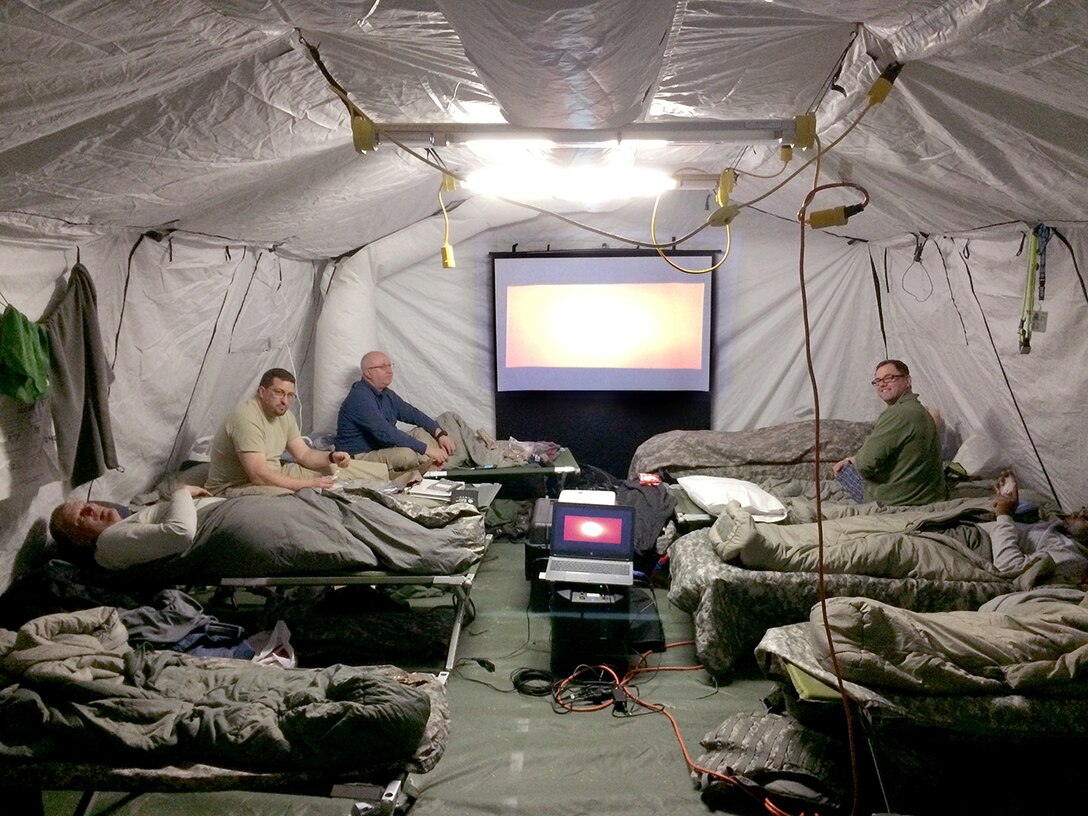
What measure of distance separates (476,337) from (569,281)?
0.79m

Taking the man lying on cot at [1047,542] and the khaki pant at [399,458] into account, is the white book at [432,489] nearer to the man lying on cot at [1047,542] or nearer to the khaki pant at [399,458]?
the khaki pant at [399,458]

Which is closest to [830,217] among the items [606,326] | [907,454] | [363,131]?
[363,131]

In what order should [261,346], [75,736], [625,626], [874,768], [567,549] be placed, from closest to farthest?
[75,736] < [874,768] < [625,626] < [567,549] < [261,346]

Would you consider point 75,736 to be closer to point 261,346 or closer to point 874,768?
point 874,768

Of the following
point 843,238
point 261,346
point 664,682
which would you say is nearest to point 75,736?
point 664,682

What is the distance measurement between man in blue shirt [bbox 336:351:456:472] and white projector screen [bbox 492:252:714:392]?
95cm

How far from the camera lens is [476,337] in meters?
5.50

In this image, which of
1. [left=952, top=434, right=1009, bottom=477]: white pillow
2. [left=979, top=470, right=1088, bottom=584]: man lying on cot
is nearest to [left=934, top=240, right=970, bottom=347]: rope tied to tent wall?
[left=952, top=434, right=1009, bottom=477]: white pillow

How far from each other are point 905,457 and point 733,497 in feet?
2.87

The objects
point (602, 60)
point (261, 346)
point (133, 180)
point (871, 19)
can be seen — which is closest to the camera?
point (602, 60)

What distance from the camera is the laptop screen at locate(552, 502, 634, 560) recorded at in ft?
9.87

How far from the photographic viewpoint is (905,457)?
3.74m

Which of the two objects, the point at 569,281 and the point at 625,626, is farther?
the point at 569,281

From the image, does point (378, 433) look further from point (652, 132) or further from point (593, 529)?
point (652, 132)
